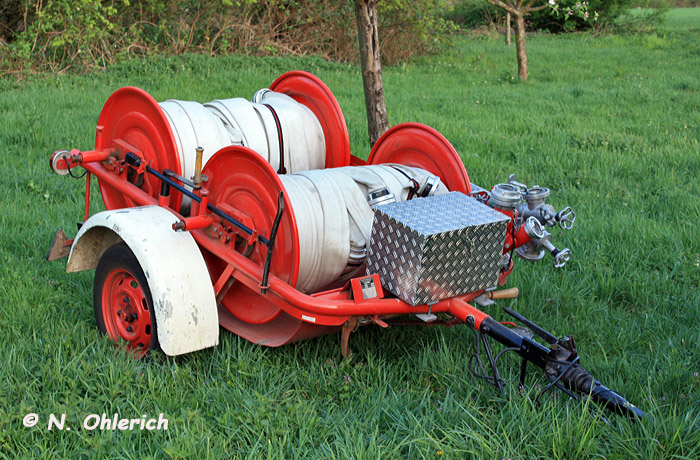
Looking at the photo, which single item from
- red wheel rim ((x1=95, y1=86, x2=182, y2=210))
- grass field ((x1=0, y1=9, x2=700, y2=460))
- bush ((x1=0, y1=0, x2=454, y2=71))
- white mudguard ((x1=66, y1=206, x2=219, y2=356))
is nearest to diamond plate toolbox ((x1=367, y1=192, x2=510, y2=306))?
grass field ((x1=0, y1=9, x2=700, y2=460))

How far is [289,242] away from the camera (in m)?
3.28

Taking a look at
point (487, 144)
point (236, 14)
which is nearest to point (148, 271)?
point (487, 144)

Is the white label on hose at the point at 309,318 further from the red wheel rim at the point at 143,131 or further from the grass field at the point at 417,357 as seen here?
the red wheel rim at the point at 143,131

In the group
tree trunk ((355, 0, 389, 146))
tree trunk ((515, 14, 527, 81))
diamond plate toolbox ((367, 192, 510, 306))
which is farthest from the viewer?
tree trunk ((515, 14, 527, 81))

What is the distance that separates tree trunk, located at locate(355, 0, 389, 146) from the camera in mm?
5695

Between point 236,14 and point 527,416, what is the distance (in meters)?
12.3

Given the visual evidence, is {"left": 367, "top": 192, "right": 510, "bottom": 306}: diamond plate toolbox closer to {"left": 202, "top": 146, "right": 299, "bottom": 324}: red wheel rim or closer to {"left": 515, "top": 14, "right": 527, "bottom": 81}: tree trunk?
{"left": 202, "top": 146, "right": 299, "bottom": 324}: red wheel rim

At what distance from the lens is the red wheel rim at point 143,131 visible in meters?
3.92

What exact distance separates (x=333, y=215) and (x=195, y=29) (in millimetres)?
10820

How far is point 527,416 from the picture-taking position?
2994 millimetres

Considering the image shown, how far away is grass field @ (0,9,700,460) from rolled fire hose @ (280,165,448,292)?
0.49 meters

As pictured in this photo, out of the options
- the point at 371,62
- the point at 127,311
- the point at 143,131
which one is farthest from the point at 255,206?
the point at 371,62

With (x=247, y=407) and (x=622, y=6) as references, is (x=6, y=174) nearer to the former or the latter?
(x=247, y=407)

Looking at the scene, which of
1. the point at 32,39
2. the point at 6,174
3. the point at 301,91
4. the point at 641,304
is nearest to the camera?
the point at 641,304
